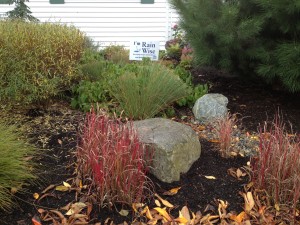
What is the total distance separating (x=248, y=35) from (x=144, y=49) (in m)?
2.05

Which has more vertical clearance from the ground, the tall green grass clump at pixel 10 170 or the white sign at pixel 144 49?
the white sign at pixel 144 49

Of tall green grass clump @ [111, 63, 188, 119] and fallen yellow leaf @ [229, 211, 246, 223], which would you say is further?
tall green grass clump @ [111, 63, 188, 119]

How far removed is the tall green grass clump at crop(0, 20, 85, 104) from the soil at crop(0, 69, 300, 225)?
0.28 meters

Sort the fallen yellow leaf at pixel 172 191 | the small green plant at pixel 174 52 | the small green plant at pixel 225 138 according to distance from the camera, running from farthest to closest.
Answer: the small green plant at pixel 174 52, the small green plant at pixel 225 138, the fallen yellow leaf at pixel 172 191

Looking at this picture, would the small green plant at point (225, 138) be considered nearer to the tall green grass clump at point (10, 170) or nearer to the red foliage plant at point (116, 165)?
the red foliage plant at point (116, 165)

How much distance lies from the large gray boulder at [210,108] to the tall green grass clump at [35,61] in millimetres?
1577

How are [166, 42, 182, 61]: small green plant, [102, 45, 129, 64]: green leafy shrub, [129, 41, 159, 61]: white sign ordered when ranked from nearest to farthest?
1. [129, 41, 159, 61]: white sign
2. [102, 45, 129, 64]: green leafy shrub
3. [166, 42, 182, 61]: small green plant

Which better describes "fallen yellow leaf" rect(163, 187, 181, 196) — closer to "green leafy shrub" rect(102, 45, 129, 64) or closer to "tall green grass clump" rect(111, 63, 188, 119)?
"tall green grass clump" rect(111, 63, 188, 119)

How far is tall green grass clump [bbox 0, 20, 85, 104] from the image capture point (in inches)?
164

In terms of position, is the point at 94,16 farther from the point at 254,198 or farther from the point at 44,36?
the point at 254,198

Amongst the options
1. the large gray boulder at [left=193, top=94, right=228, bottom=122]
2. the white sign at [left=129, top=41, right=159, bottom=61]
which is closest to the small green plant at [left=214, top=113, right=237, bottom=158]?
the large gray boulder at [left=193, top=94, right=228, bottom=122]

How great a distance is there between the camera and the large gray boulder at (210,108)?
4441 mm

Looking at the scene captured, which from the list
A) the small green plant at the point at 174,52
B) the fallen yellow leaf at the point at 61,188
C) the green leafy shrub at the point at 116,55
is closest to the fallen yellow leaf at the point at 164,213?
the fallen yellow leaf at the point at 61,188

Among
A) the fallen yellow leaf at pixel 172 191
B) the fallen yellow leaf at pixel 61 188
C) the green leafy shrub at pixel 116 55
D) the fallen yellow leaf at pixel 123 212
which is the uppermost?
the green leafy shrub at pixel 116 55
